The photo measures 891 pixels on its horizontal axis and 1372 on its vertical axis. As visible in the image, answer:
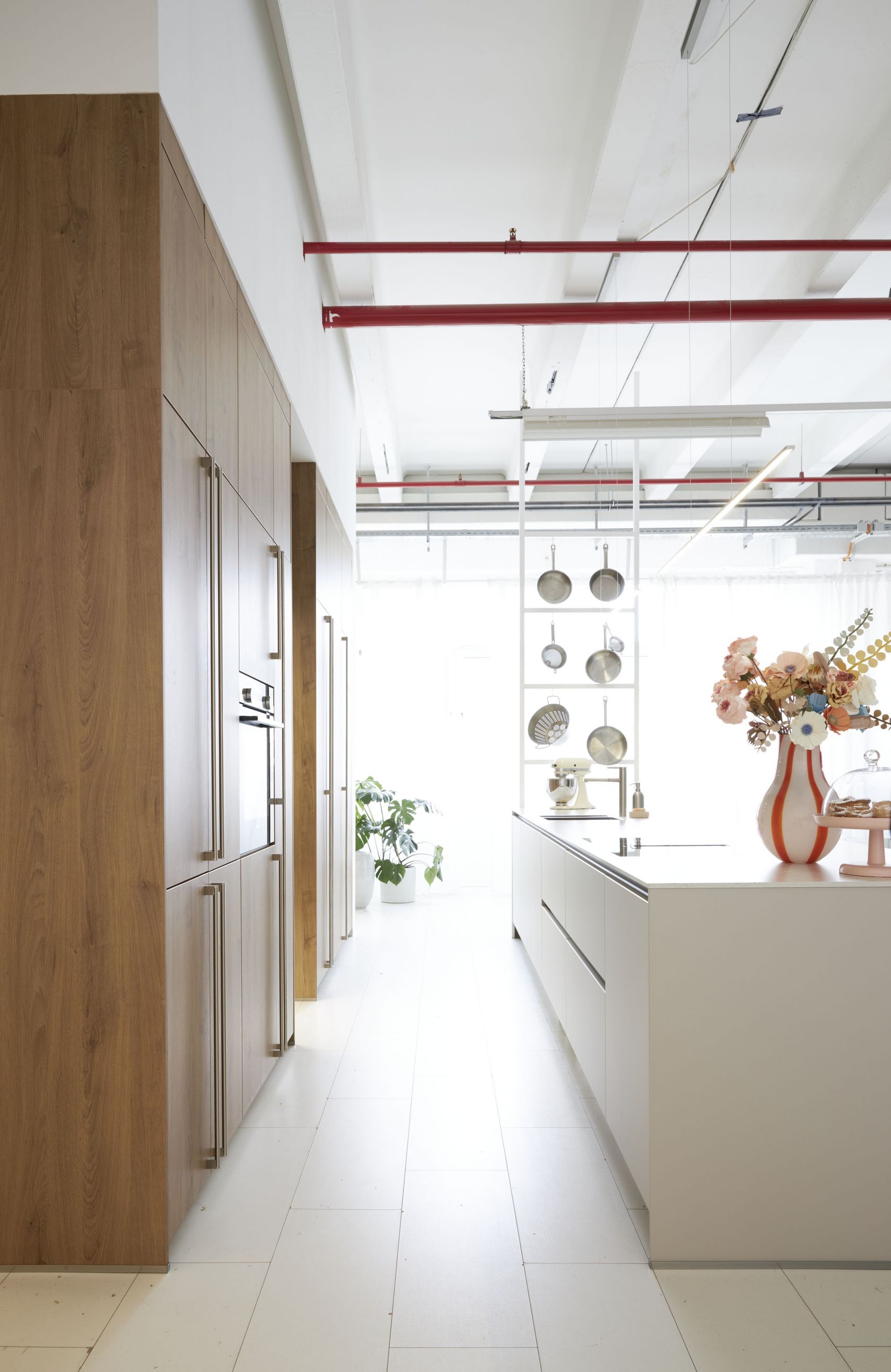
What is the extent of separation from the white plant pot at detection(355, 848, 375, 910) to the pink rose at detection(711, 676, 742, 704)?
479cm

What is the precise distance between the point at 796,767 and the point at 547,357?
335 cm

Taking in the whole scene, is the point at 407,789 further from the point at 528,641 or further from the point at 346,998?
the point at 346,998

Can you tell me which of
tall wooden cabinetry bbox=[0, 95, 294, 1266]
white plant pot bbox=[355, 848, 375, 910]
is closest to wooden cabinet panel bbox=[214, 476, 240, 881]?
tall wooden cabinetry bbox=[0, 95, 294, 1266]

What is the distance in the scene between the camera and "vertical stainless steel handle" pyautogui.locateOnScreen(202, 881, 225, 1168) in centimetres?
240

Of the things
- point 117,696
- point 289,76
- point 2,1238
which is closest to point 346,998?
point 2,1238

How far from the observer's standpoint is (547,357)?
16.8ft

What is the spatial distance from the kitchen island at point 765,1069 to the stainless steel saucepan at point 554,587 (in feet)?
14.1

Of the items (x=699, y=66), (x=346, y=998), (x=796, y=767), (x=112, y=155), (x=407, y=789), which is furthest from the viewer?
(x=407, y=789)

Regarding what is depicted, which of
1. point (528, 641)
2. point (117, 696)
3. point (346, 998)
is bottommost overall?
point (346, 998)

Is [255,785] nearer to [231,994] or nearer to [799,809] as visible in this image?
[231,994]

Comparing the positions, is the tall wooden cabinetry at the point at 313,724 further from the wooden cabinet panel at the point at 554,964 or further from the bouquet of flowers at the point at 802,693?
the bouquet of flowers at the point at 802,693

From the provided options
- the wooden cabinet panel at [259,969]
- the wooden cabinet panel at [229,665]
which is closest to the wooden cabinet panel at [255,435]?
the wooden cabinet panel at [229,665]

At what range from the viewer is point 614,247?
396 centimetres

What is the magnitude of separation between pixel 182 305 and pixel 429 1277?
2.17m
